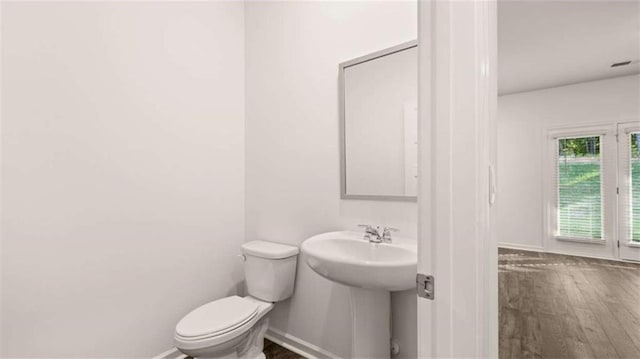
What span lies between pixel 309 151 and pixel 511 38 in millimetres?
2470

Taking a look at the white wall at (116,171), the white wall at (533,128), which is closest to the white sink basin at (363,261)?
the white wall at (116,171)

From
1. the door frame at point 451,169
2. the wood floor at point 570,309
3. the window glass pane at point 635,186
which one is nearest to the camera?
the door frame at point 451,169

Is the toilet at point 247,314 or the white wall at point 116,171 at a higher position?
the white wall at point 116,171

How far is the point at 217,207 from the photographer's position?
2.12 m

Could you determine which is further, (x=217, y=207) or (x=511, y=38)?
(x=511, y=38)

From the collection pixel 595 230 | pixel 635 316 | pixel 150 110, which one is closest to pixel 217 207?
pixel 150 110

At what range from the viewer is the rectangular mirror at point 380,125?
1528 mm

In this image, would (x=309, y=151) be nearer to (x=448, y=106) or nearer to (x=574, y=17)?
(x=448, y=106)

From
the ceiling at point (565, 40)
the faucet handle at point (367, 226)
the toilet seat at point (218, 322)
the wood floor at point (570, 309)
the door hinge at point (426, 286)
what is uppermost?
the ceiling at point (565, 40)

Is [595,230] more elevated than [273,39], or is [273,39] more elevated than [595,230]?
[273,39]

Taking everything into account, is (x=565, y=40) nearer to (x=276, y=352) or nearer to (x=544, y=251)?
(x=544, y=251)

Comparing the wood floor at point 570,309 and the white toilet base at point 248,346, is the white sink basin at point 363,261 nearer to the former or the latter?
the white toilet base at point 248,346

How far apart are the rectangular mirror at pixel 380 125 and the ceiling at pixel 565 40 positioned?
1.57 metres

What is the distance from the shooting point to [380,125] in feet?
5.38
